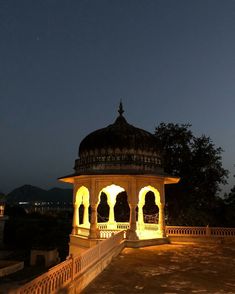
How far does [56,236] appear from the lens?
44.7 metres

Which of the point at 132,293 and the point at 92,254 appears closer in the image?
the point at 132,293

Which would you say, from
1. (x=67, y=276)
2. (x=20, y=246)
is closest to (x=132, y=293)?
(x=67, y=276)

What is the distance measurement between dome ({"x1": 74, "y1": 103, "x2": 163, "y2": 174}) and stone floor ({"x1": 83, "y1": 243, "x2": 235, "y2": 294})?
3.98 meters

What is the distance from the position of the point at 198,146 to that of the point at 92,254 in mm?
18152

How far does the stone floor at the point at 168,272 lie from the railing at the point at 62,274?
1.60 feet

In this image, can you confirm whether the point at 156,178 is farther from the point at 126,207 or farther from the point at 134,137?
the point at 126,207

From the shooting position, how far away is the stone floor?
7.51 m

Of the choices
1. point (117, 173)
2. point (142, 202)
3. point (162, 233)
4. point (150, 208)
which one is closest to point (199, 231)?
point (162, 233)

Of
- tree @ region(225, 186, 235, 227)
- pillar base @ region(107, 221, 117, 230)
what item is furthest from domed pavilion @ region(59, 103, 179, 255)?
tree @ region(225, 186, 235, 227)

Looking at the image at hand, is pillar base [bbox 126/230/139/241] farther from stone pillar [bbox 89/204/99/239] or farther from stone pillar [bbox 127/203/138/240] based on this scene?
stone pillar [bbox 89/204/99/239]

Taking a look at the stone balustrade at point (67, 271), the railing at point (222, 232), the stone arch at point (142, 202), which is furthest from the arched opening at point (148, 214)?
the stone balustrade at point (67, 271)

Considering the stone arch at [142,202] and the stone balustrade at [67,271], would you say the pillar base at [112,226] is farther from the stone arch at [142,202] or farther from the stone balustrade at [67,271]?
the stone balustrade at [67,271]

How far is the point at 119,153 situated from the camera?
625 inches

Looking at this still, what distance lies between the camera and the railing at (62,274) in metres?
5.19
